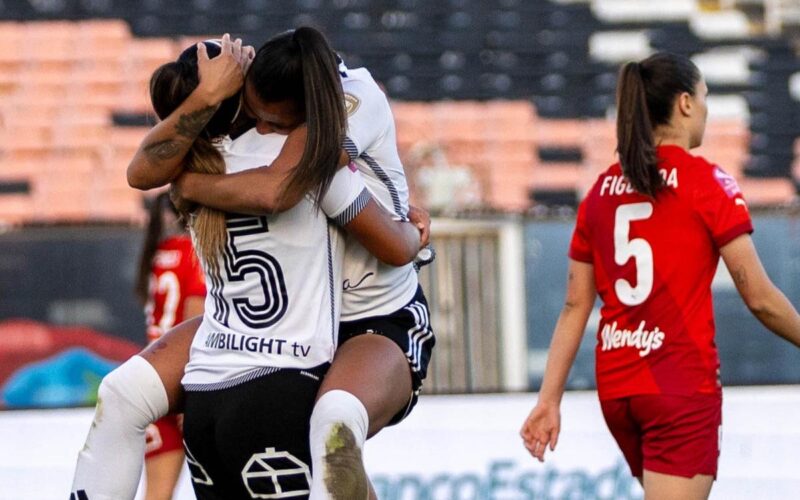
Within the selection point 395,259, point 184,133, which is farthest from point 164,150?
point 395,259

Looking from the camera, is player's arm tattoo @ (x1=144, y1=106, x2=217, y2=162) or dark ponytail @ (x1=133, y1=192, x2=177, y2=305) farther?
dark ponytail @ (x1=133, y1=192, x2=177, y2=305)

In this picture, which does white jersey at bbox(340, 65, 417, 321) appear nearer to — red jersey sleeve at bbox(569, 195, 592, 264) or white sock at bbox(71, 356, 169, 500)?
white sock at bbox(71, 356, 169, 500)

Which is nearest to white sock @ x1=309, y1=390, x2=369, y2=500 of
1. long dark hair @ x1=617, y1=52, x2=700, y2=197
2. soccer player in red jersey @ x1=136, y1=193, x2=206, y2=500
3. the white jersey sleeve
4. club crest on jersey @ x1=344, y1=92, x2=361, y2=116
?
the white jersey sleeve

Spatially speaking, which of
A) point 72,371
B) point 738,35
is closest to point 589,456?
point 72,371

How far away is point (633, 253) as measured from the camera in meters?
3.52

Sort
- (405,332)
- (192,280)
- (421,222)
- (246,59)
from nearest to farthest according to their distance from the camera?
(246,59)
(405,332)
(421,222)
(192,280)

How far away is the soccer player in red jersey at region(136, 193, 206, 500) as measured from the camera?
4848mm

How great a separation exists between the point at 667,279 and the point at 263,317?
1100 millimetres

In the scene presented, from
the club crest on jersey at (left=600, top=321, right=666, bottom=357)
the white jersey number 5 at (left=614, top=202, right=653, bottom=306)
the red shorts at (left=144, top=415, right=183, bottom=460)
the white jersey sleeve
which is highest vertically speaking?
the white jersey sleeve

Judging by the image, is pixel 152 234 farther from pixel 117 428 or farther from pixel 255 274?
pixel 255 274

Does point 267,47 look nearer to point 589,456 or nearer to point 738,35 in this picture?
point 589,456

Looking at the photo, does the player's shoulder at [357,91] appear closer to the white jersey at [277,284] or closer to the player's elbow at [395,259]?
the white jersey at [277,284]

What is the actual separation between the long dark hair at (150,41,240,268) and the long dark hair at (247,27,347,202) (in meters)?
0.16

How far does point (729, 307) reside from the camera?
6.90m
